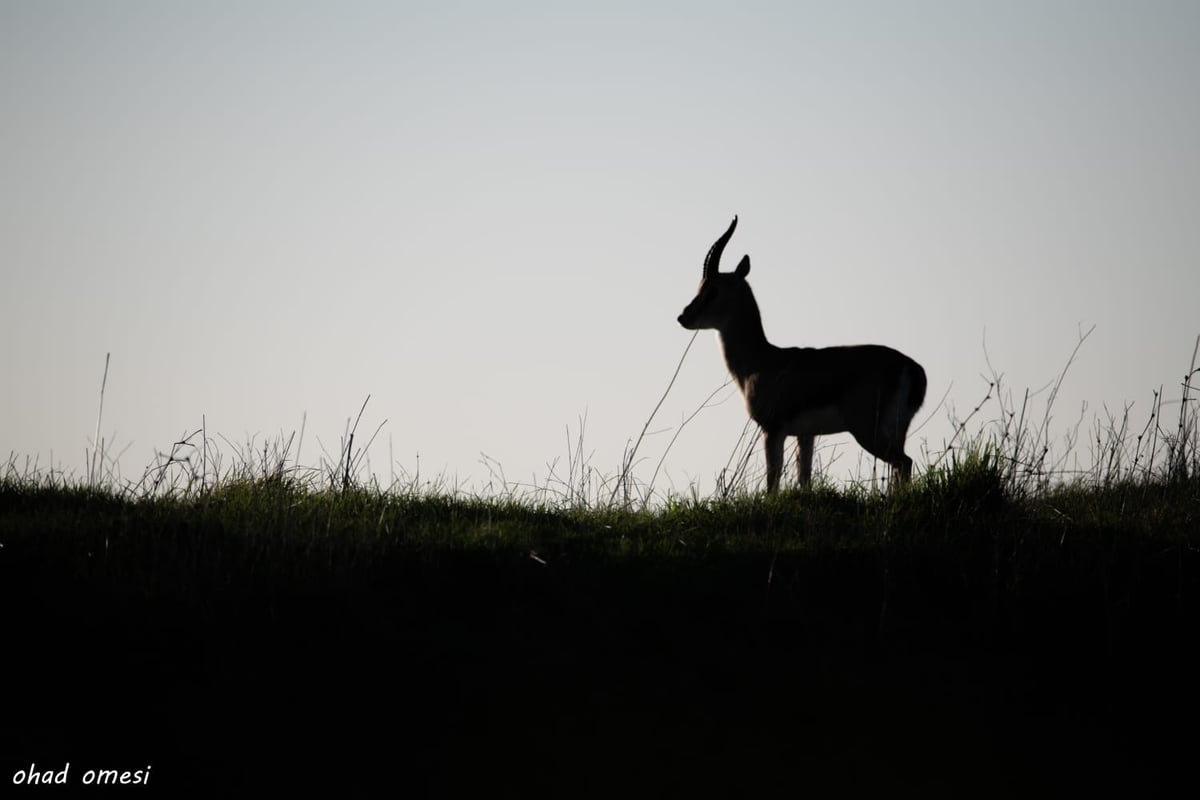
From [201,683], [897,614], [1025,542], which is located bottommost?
[201,683]

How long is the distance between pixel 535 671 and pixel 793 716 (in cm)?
117

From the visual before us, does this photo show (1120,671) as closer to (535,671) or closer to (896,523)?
(896,523)

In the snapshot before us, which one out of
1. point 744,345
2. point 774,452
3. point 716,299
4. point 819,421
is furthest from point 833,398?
point 716,299

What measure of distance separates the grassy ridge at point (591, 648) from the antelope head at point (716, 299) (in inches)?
170

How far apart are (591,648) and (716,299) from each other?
624 cm

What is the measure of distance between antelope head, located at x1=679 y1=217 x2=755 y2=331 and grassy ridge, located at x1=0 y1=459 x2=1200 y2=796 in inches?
170

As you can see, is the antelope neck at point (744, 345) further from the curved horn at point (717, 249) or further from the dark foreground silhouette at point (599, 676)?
the dark foreground silhouette at point (599, 676)

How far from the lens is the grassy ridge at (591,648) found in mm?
4816

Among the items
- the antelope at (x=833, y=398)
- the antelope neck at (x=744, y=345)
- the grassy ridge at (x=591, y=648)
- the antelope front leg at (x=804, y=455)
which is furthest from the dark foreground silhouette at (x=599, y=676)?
the antelope neck at (x=744, y=345)

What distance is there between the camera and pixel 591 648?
18.2ft

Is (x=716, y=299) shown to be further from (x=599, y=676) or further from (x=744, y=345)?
(x=599, y=676)

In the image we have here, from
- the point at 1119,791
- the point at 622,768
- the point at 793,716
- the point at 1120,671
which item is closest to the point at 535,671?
the point at 622,768

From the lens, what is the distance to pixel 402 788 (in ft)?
15.0

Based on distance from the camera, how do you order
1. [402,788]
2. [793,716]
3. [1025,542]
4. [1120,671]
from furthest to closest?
[1025,542] < [1120,671] < [793,716] < [402,788]
